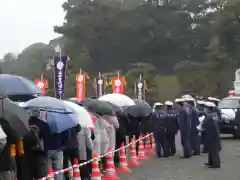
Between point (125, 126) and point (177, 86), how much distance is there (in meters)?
43.8

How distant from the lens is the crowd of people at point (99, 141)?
7.61m

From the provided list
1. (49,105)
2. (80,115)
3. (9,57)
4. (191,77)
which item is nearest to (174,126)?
(80,115)

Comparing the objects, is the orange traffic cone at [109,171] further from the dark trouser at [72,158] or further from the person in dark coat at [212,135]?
the person in dark coat at [212,135]

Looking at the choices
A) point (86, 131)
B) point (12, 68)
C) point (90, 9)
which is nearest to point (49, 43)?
point (12, 68)

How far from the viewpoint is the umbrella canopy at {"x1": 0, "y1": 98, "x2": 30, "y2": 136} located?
6.95 m

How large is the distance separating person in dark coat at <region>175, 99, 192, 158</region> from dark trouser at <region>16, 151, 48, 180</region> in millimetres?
8773

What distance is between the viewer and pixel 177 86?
193 ft

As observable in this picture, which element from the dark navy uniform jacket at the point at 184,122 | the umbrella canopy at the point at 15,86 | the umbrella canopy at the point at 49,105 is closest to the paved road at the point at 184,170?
the dark navy uniform jacket at the point at 184,122

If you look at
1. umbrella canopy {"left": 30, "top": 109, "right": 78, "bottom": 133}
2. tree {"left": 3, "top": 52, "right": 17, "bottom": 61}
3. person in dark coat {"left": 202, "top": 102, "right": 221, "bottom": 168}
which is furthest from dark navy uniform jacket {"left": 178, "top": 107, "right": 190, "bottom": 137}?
tree {"left": 3, "top": 52, "right": 17, "bottom": 61}

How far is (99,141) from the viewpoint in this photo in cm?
1207

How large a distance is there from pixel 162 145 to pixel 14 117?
11118 mm

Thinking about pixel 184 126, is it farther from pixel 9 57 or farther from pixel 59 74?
pixel 9 57

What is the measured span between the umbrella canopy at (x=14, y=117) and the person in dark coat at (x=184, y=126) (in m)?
10.4

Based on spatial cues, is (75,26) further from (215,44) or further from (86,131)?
(86,131)
